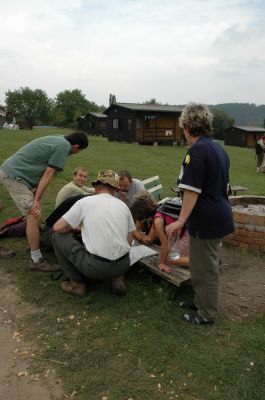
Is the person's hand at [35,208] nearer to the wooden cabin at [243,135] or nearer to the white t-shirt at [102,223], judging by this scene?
the white t-shirt at [102,223]

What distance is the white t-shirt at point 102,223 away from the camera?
3449 millimetres

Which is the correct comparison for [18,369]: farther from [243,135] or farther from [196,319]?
[243,135]

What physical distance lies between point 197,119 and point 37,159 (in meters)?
2.16

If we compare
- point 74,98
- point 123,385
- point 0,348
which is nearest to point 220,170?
point 123,385

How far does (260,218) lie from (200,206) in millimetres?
2464

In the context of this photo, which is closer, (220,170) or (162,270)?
(220,170)

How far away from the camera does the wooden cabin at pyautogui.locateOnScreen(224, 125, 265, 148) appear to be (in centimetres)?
4175

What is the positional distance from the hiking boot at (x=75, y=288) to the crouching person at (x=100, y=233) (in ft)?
0.80

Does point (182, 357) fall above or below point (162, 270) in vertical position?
below

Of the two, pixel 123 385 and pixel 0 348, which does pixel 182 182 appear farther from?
pixel 0 348

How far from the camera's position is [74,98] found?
79875mm

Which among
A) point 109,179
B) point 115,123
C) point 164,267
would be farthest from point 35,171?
point 115,123

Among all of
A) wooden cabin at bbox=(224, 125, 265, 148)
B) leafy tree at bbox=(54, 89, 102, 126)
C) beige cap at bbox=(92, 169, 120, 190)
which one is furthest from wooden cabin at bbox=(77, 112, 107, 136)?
beige cap at bbox=(92, 169, 120, 190)

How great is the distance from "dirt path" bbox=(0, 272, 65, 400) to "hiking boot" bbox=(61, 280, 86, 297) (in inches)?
15.6
